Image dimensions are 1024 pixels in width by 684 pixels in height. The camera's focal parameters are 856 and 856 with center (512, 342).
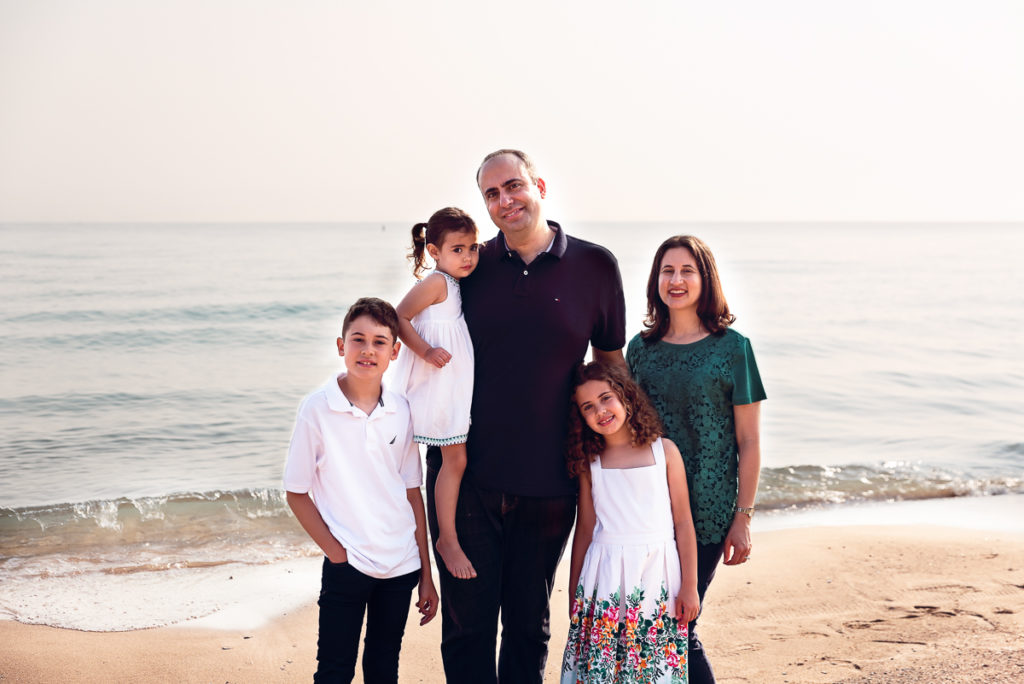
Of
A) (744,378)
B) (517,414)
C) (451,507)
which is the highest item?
(744,378)

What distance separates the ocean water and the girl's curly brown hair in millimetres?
700

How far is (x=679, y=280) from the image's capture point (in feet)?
10.1

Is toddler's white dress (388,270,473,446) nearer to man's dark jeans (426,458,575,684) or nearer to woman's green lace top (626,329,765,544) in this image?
man's dark jeans (426,458,575,684)

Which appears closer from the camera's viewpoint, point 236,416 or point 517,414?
point 517,414

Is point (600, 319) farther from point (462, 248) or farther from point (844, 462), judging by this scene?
point (844, 462)

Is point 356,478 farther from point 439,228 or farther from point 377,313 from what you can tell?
point 439,228

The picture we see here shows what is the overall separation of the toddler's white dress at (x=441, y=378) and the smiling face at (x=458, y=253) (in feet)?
0.12

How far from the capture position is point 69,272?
27562 mm

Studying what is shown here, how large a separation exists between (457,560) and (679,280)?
1258 mm

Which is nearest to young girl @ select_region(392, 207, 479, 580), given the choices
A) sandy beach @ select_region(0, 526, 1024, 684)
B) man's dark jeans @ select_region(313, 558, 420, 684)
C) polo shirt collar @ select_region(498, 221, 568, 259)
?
polo shirt collar @ select_region(498, 221, 568, 259)

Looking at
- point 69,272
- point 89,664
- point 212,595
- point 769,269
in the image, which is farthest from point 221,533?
point 769,269

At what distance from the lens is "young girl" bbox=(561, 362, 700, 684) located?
292 cm

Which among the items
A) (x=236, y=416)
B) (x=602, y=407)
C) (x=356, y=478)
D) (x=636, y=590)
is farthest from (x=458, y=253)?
(x=236, y=416)

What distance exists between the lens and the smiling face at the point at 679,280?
3082 millimetres
